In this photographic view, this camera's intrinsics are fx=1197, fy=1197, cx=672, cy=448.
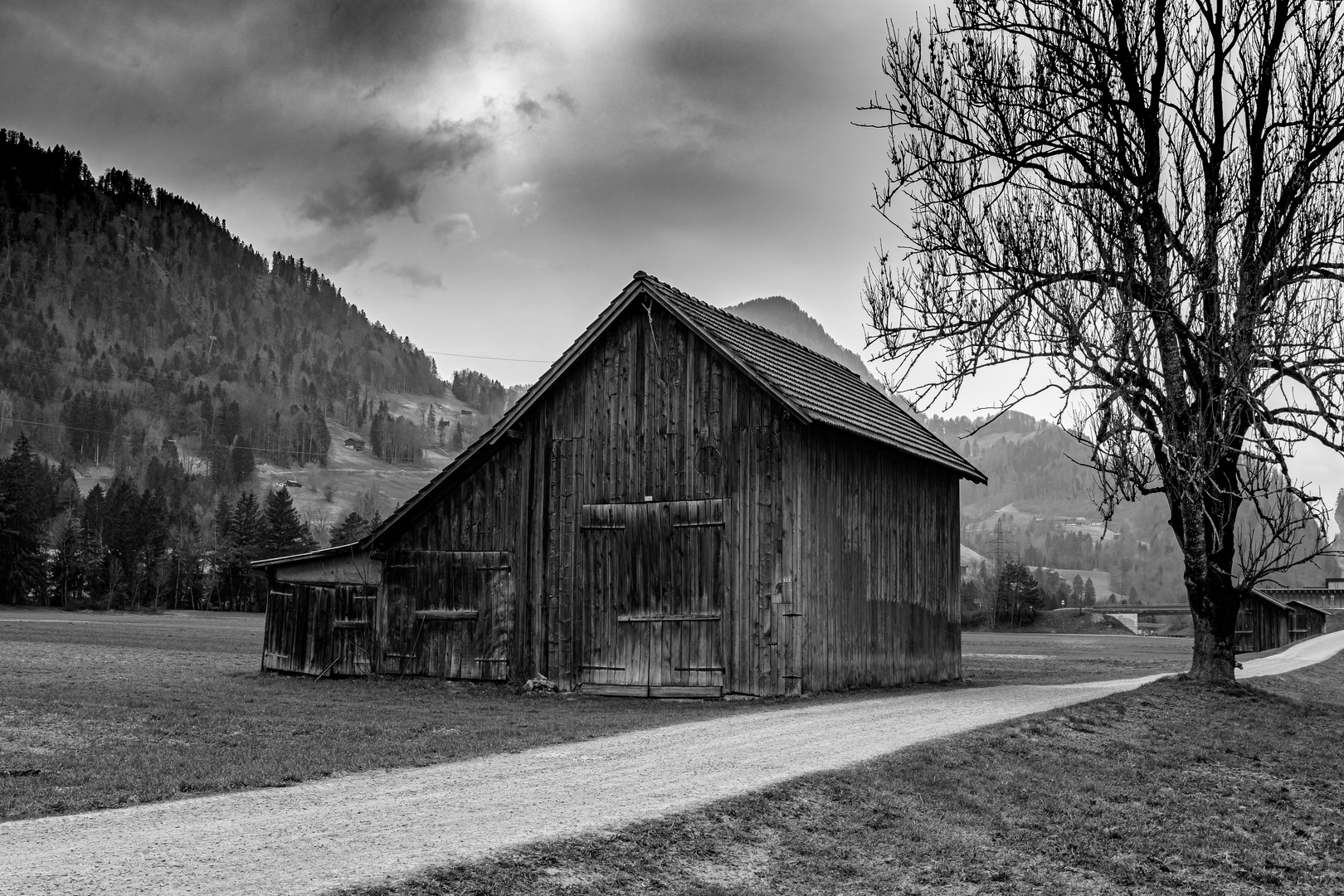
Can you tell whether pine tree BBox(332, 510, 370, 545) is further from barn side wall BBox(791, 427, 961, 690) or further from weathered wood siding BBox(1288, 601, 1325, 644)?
barn side wall BBox(791, 427, 961, 690)

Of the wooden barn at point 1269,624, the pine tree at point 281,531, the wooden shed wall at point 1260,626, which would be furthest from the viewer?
the pine tree at point 281,531

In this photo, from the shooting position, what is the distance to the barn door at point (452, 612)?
89.4ft

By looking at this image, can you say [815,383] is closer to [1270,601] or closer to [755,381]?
[755,381]

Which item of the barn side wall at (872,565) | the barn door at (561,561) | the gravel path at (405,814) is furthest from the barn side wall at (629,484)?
the gravel path at (405,814)

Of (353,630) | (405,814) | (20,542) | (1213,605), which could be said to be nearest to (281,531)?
(20,542)

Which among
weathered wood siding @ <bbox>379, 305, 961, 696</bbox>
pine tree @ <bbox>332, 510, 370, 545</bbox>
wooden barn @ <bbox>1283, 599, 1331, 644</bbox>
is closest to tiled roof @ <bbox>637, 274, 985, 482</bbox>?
weathered wood siding @ <bbox>379, 305, 961, 696</bbox>

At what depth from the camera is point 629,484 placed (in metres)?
25.8

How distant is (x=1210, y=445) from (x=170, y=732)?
1647cm

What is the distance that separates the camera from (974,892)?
1130 centimetres

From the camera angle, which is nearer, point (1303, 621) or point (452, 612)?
point (452, 612)

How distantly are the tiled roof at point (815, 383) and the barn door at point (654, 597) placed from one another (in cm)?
303

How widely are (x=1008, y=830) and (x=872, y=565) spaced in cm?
1402

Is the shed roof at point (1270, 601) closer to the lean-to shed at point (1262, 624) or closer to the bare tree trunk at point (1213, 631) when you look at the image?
the lean-to shed at point (1262, 624)

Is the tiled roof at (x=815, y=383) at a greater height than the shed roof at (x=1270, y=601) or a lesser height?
greater
